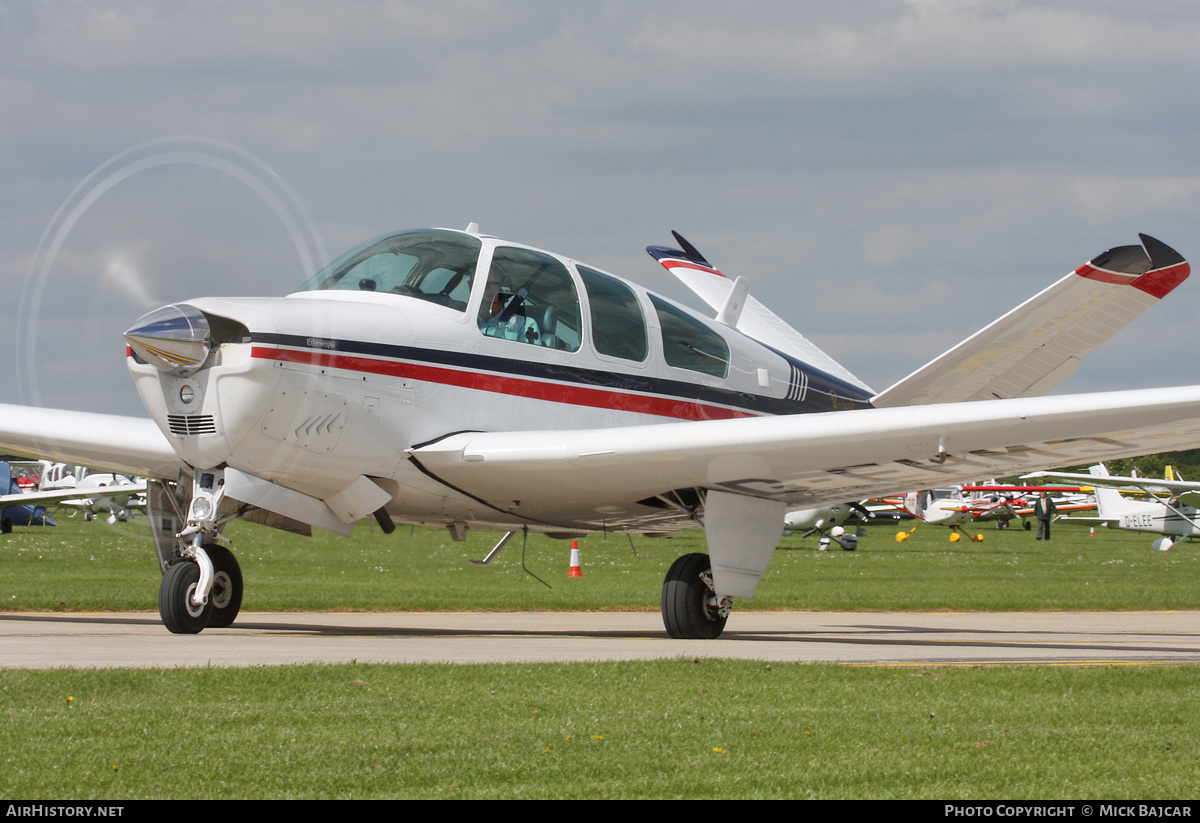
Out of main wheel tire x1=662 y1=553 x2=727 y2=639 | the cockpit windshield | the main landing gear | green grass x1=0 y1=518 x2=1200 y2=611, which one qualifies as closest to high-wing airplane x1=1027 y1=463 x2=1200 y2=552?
green grass x1=0 y1=518 x2=1200 y2=611

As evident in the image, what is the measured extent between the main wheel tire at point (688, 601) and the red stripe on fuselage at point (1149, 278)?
173 inches

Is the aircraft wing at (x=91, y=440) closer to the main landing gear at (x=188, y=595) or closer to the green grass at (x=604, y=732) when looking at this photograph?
the main landing gear at (x=188, y=595)

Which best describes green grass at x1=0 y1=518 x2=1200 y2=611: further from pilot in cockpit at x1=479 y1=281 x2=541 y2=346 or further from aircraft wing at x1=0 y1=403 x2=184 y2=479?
pilot in cockpit at x1=479 y1=281 x2=541 y2=346

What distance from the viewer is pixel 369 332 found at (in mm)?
9742

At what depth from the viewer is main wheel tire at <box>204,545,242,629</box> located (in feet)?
34.9

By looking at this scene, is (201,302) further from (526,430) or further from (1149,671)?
(1149,671)

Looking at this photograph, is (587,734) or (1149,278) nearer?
(587,734)

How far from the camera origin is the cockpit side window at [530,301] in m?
10.5

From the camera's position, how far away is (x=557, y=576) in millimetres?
25344

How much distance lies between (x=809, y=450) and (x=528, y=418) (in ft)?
8.04

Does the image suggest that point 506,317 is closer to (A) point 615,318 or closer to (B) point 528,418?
(B) point 528,418

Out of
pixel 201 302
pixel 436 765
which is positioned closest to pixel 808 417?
pixel 201 302

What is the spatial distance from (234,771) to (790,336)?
1221 centimetres

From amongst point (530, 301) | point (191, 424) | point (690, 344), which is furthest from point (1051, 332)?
point (191, 424)
